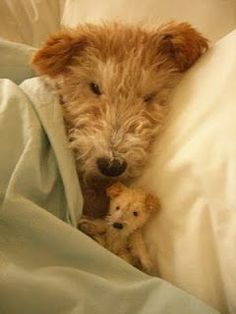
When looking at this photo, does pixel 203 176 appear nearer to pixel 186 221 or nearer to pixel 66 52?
pixel 186 221

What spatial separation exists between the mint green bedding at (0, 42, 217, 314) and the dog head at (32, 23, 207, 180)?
6 cm

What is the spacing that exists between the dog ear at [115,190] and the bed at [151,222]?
0.18 feet

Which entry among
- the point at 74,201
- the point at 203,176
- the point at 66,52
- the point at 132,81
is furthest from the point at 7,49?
the point at 203,176

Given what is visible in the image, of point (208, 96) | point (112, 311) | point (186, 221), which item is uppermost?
point (208, 96)

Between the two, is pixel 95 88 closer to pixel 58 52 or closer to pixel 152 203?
pixel 58 52

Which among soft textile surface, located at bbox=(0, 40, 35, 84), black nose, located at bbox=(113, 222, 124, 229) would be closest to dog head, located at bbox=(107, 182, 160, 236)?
black nose, located at bbox=(113, 222, 124, 229)

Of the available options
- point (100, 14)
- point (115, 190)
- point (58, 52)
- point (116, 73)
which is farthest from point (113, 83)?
point (100, 14)

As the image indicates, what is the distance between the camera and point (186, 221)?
82 cm

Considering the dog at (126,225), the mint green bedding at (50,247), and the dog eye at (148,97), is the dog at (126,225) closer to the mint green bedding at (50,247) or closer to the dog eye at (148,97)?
the mint green bedding at (50,247)

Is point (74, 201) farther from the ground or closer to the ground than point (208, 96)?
closer to the ground

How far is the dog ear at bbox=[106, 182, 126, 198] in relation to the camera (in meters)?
0.86

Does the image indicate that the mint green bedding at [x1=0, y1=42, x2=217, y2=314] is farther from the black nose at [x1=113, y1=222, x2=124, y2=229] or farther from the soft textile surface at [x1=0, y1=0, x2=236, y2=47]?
the soft textile surface at [x1=0, y1=0, x2=236, y2=47]

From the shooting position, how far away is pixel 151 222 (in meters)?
0.87

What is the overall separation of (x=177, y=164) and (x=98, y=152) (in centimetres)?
15
